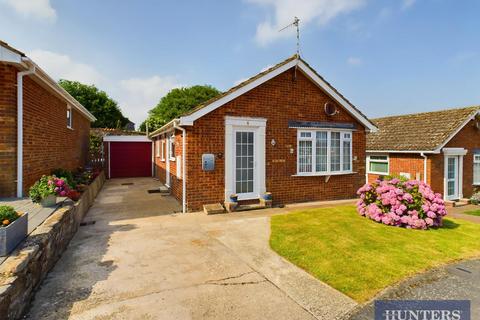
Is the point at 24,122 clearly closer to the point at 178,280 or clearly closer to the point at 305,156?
the point at 178,280

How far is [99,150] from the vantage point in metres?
18.8

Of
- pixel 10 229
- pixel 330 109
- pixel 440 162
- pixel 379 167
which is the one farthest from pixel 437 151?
pixel 10 229

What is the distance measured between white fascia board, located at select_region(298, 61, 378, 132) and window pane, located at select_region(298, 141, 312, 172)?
2262 millimetres

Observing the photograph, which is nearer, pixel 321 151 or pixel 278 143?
pixel 278 143

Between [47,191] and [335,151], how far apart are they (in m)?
9.87

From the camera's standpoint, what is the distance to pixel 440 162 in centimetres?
1368

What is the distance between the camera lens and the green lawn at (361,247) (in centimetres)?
448

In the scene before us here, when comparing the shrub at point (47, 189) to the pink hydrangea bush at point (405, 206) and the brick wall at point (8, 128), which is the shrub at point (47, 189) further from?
the pink hydrangea bush at point (405, 206)

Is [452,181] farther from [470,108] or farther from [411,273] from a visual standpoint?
[411,273]

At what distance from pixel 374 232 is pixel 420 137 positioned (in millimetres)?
10159

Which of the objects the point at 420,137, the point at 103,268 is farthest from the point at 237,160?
the point at 420,137

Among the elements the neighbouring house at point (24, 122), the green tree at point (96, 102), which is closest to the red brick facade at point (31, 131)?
the neighbouring house at point (24, 122)

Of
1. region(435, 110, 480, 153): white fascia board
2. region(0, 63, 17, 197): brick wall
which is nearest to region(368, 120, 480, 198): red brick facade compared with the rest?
region(435, 110, 480, 153): white fascia board

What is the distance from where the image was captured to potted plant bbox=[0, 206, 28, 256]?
341 cm
